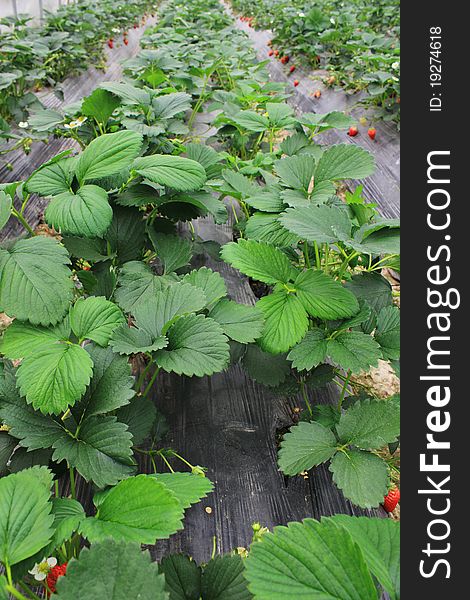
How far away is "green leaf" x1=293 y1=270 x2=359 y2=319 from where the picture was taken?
3.27ft

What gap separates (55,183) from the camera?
1.12m

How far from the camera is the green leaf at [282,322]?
0.98 m

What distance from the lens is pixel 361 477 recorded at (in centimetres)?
87

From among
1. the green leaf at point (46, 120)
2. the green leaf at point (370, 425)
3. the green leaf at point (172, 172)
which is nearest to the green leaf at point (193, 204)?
the green leaf at point (172, 172)

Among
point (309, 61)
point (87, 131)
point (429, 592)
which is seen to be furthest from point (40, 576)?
point (309, 61)

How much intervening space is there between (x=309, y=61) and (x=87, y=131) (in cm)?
326

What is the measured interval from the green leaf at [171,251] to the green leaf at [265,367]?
1.03 ft

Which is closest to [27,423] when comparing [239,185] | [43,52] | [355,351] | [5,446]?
[5,446]

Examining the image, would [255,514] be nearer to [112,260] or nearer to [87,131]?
[112,260]

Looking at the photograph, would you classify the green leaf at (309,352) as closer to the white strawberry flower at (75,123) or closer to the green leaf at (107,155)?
the green leaf at (107,155)

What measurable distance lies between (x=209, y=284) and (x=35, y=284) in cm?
36

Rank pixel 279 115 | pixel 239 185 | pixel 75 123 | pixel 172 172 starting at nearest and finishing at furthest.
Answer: pixel 172 172, pixel 239 185, pixel 75 123, pixel 279 115

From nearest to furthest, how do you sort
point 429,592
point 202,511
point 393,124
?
1. point 429,592
2. point 202,511
3. point 393,124

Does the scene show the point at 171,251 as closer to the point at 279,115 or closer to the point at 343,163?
the point at 343,163
